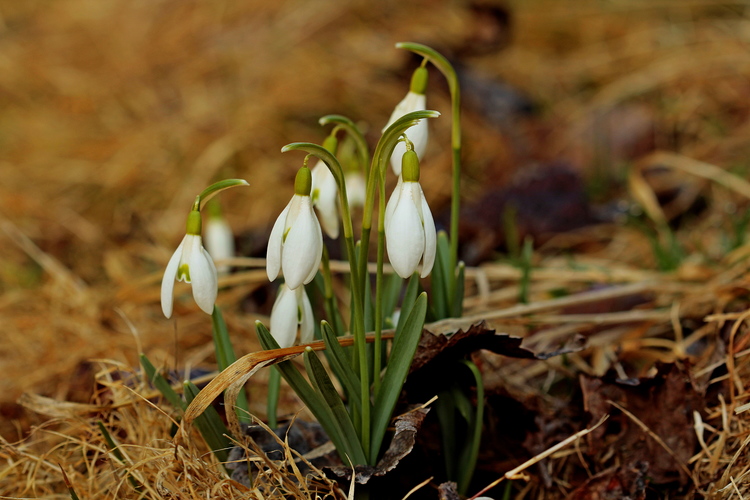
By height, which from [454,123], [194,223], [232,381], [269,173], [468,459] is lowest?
[468,459]

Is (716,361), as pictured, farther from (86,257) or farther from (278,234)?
(86,257)

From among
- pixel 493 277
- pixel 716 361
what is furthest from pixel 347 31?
pixel 716 361

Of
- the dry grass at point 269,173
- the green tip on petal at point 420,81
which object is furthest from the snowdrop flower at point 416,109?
the dry grass at point 269,173

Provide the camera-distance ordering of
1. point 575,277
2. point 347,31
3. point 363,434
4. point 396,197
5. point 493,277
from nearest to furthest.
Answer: point 396,197, point 363,434, point 575,277, point 493,277, point 347,31

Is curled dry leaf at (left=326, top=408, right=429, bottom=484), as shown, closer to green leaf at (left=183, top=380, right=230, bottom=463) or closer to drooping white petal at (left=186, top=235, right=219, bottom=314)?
green leaf at (left=183, top=380, right=230, bottom=463)

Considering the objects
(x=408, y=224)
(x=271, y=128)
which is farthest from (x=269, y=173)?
(x=408, y=224)

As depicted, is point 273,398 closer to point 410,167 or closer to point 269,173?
point 410,167
